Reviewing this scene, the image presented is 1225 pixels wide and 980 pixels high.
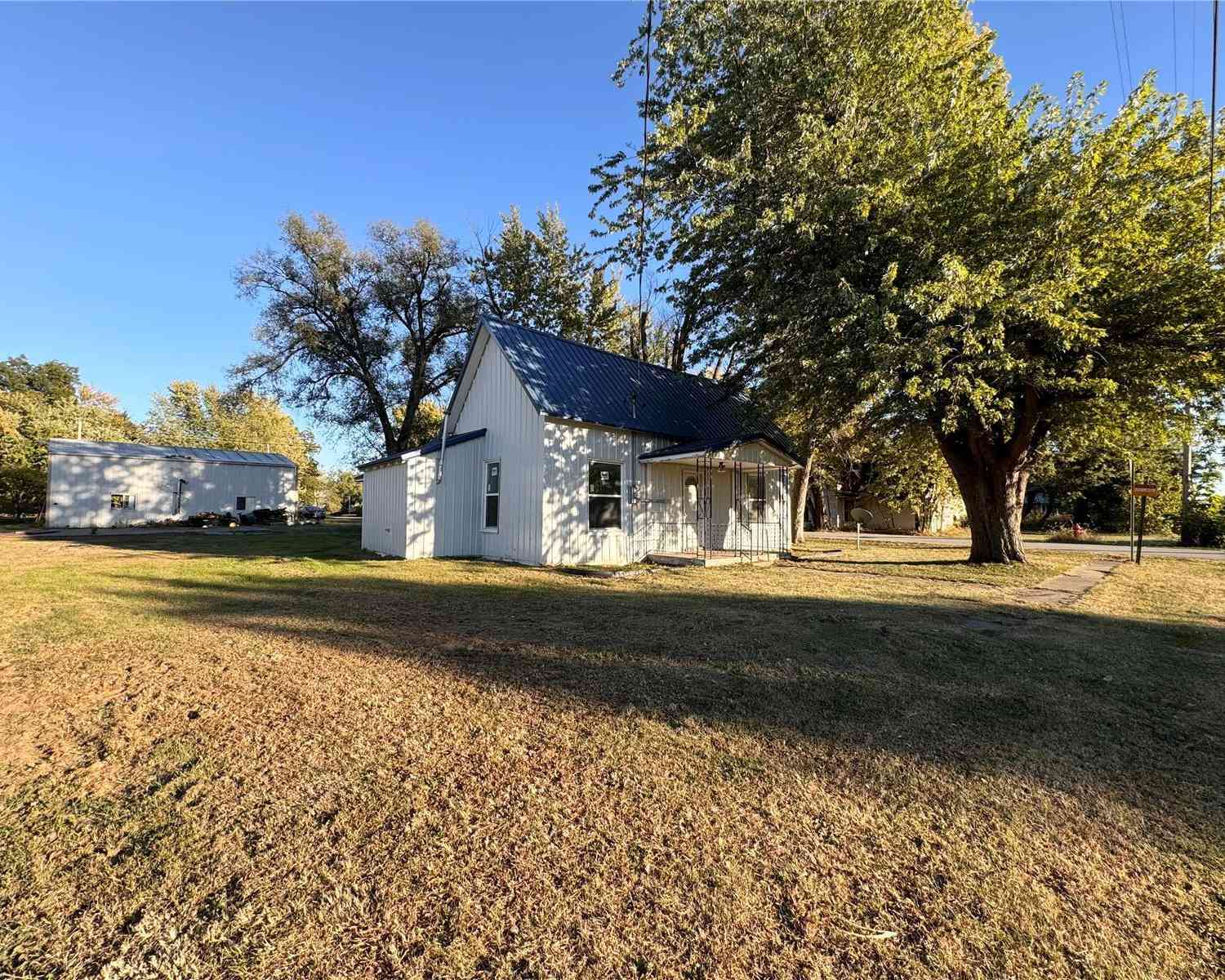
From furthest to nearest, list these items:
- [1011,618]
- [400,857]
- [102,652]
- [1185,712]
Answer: [1011,618] → [102,652] → [1185,712] → [400,857]

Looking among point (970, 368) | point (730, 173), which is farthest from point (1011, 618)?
point (730, 173)

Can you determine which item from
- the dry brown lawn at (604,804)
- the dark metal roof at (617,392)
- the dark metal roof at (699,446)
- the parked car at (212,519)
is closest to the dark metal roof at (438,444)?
the dark metal roof at (617,392)

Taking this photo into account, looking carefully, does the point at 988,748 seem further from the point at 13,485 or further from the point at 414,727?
the point at 13,485

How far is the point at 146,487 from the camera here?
27.7m

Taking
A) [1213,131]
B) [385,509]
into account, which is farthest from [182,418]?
[1213,131]

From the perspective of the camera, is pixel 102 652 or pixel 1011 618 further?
pixel 1011 618

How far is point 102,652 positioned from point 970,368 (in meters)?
11.9

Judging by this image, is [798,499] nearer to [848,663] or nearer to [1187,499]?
[1187,499]

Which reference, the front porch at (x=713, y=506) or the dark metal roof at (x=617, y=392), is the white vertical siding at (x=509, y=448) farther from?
the front porch at (x=713, y=506)

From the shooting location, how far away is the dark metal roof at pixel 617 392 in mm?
12320

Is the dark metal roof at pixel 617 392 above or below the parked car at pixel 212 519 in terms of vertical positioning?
above

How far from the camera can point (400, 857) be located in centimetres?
220

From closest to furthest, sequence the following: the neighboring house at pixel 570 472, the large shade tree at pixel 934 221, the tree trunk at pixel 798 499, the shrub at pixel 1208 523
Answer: the large shade tree at pixel 934 221, the neighboring house at pixel 570 472, the shrub at pixel 1208 523, the tree trunk at pixel 798 499

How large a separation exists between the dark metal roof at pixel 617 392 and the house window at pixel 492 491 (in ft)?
7.84
